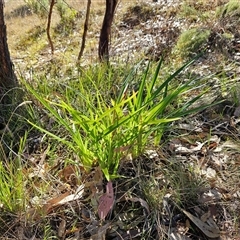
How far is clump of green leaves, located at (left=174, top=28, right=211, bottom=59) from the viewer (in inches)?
111

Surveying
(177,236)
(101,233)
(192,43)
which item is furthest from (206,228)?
(192,43)

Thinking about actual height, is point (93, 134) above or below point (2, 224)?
above

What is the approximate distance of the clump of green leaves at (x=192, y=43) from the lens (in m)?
2.83

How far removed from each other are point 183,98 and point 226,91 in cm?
24

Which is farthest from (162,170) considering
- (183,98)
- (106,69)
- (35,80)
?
(35,80)

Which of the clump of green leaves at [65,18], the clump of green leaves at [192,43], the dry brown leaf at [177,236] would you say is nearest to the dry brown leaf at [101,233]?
the dry brown leaf at [177,236]

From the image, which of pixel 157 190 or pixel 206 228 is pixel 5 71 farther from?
pixel 206 228

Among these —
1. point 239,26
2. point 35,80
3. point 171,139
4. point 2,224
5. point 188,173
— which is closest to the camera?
point 2,224

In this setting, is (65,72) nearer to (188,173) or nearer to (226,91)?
(226,91)

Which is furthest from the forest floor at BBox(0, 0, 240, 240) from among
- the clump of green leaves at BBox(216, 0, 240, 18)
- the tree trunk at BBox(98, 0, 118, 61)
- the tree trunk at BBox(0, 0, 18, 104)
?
the clump of green leaves at BBox(216, 0, 240, 18)

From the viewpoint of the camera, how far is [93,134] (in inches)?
52.4

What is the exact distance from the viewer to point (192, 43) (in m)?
2.89

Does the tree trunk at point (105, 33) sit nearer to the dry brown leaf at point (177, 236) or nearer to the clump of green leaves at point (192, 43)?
the clump of green leaves at point (192, 43)

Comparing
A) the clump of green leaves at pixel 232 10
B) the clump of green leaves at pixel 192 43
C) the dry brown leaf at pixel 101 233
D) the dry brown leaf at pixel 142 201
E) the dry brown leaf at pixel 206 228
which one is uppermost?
the clump of green leaves at pixel 232 10
